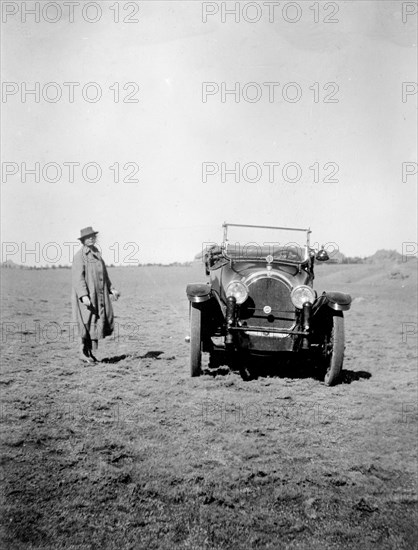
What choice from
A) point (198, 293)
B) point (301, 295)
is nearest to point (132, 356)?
point (198, 293)

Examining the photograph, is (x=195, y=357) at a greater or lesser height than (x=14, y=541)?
greater

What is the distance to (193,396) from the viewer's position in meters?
4.23

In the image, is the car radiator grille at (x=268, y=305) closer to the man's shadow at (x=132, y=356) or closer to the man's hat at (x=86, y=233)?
the man's shadow at (x=132, y=356)

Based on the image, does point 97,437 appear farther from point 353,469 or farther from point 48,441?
point 353,469

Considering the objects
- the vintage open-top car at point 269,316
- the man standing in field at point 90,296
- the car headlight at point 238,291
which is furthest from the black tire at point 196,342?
the man standing in field at point 90,296

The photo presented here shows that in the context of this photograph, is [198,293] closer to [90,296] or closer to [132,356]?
[90,296]

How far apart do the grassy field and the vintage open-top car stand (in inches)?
14.5

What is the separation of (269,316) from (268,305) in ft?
0.46

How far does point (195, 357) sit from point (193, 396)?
67 cm

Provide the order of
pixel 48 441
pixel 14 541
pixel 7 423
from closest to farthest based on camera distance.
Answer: pixel 14 541, pixel 48 441, pixel 7 423

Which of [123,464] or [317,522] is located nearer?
[317,522]

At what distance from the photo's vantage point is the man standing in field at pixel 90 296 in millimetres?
5445

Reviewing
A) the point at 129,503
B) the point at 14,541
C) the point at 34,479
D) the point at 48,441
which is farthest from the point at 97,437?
the point at 14,541

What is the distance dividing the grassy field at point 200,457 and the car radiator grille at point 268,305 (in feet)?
2.20
